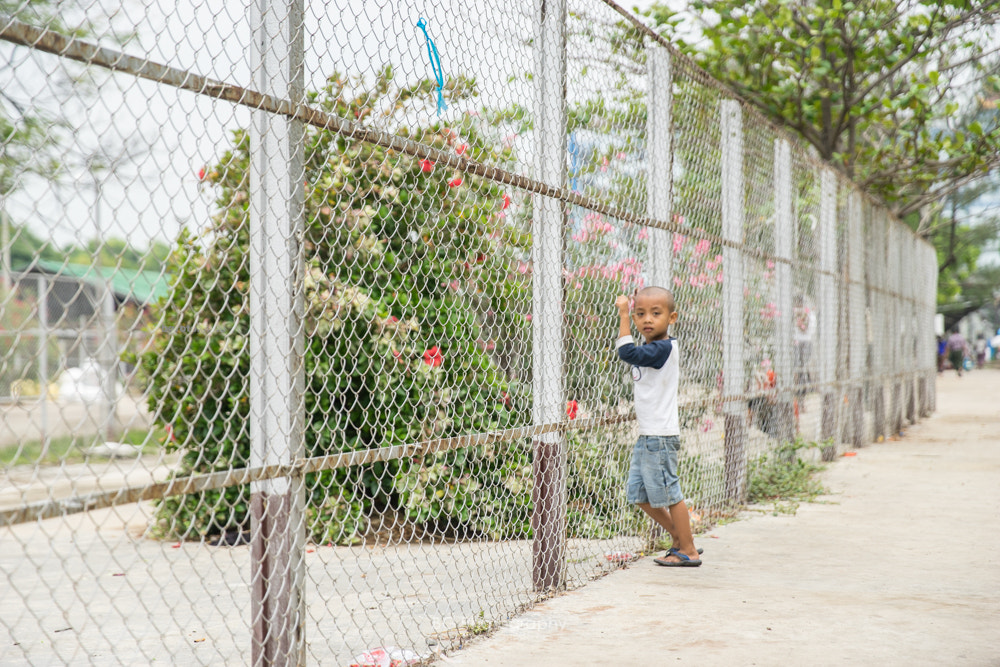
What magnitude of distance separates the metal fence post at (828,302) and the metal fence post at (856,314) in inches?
27.0

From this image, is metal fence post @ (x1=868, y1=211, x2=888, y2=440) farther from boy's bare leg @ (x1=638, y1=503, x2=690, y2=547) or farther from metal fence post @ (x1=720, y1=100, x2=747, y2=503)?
boy's bare leg @ (x1=638, y1=503, x2=690, y2=547)

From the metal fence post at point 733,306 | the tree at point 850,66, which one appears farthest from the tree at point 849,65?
the metal fence post at point 733,306

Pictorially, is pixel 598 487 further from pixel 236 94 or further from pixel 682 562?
pixel 236 94

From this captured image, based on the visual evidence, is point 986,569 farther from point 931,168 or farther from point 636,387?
point 931,168

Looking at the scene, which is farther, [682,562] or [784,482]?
[784,482]

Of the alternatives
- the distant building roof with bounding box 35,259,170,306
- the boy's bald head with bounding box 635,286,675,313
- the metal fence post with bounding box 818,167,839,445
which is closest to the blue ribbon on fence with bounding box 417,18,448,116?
the distant building roof with bounding box 35,259,170,306

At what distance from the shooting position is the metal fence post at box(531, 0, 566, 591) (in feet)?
14.8

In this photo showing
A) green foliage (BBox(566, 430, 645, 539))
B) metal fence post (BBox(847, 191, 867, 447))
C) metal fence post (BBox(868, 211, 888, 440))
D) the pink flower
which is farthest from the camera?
metal fence post (BBox(868, 211, 888, 440))

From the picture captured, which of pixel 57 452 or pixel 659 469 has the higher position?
pixel 57 452

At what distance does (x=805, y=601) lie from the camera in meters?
4.55

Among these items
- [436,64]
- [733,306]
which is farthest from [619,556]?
[436,64]

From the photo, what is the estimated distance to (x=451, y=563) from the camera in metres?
5.38

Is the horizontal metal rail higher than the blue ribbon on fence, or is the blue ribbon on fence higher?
the blue ribbon on fence

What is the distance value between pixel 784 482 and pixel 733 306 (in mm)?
1776
